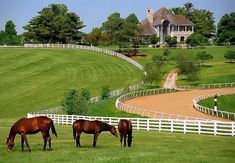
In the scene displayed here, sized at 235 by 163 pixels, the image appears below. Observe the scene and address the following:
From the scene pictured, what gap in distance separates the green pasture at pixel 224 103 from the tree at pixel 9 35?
121147mm

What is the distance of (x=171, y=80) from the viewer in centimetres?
8550

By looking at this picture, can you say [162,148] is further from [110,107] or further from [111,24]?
[111,24]

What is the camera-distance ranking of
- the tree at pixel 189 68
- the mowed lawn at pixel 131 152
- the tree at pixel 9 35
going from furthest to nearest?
the tree at pixel 9 35 → the tree at pixel 189 68 → the mowed lawn at pixel 131 152

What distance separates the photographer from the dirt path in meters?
79.4

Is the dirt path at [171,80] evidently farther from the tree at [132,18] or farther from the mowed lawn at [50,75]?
the tree at [132,18]

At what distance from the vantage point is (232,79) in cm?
8450

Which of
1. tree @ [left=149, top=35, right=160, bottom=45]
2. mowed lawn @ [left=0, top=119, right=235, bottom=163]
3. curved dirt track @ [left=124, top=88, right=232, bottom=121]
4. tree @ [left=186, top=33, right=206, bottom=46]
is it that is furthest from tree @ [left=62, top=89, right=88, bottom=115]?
tree @ [left=149, top=35, right=160, bottom=45]

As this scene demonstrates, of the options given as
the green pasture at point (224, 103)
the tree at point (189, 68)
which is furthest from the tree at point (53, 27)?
the green pasture at point (224, 103)

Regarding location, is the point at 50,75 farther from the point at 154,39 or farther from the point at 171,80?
the point at 154,39

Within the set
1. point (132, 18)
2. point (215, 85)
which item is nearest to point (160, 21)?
point (132, 18)

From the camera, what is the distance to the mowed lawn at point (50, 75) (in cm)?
6639

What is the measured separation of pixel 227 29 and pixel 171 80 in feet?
226

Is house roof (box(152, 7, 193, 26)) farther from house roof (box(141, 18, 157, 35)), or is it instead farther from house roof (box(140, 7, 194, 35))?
house roof (box(141, 18, 157, 35))

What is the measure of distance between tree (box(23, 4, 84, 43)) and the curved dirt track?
85690 mm
